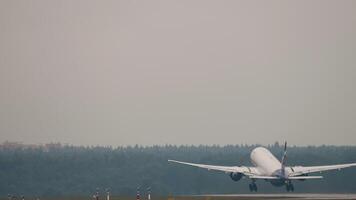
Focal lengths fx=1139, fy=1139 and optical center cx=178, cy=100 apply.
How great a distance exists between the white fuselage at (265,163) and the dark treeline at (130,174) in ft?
10.6

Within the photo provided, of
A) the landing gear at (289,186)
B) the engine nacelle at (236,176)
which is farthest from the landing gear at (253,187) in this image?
the landing gear at (289,186)

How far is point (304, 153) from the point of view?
529 ft

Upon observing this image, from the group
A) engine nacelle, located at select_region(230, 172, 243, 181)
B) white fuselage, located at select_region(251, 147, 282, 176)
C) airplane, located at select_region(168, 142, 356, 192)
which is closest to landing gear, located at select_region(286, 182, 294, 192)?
airplane, located at select_region(168, 142, 356, 192)

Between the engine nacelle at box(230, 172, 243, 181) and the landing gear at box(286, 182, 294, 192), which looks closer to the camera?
the landing gear at box(286, 182, 294, 192)

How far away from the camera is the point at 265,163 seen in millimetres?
141250

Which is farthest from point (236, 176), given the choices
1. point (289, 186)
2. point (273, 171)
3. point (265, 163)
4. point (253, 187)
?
point (289, 186)

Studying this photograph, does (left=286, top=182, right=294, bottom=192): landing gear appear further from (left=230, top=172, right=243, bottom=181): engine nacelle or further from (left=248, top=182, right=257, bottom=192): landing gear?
(left=230, top=172, right=243, bottom=181): engine nacelle

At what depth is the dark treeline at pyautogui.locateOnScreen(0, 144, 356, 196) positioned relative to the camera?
146m

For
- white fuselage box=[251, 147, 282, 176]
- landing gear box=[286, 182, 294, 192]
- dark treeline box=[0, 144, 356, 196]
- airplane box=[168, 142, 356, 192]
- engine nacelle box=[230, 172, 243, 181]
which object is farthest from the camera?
dark treeline box=[0, 144, 356, 196]

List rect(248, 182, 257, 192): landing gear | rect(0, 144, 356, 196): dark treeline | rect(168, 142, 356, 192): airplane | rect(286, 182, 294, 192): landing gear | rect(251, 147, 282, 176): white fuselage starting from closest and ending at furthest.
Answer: rect(168, 142, 356, 192): airplane, rect(286, 182, 294, 192): landing gear, rect(251, 147, 282, 176): white fuselage, rect(248, 182, 257, 192): landing gear, rect(0, 144, 356, 196): dark treeline

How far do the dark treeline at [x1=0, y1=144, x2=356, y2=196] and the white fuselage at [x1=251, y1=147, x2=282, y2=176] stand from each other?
3.22 metres

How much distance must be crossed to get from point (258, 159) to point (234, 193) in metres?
5.35

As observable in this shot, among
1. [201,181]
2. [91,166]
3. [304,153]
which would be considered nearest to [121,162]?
[91,166]

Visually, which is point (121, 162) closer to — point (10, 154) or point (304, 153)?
point (10, 154)
